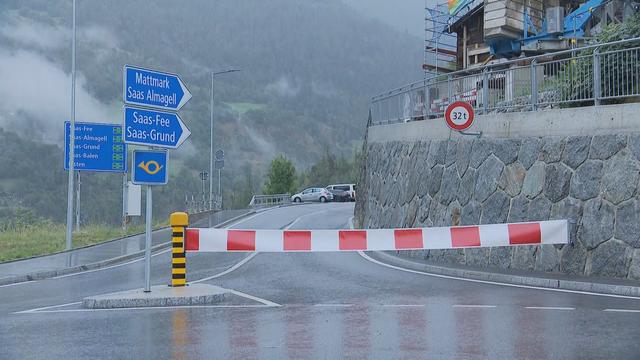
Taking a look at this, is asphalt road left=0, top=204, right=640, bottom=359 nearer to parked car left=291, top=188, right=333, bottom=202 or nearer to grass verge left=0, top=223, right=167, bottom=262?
grass verge left=0, top=223, right=167, bottom=262

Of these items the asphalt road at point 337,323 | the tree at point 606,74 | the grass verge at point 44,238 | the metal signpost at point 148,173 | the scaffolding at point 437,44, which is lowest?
the asphalt road at point 337,323

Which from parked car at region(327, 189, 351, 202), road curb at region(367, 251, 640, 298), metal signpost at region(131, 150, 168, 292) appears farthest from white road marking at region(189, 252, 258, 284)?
parked car at region(327, 189, 351, 202)

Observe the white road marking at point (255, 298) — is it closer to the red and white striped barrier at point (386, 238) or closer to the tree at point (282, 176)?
the red and white striped barrier at point (386, 238)

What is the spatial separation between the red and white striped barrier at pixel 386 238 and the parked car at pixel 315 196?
57.4 meters

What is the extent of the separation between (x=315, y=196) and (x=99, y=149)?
1664 inches

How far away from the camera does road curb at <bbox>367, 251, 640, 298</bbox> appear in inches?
481

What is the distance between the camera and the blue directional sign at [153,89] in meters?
12.3

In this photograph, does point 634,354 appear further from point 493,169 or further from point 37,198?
point 37,198

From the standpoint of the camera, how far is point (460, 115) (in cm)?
1767

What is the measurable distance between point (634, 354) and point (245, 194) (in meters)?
118

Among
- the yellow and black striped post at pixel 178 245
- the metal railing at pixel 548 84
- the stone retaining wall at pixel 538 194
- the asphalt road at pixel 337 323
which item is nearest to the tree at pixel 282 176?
the metal railing at pixel 548 84

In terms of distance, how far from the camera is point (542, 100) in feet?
56.3

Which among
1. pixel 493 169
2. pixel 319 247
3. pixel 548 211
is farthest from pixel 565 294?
pixel 493 169

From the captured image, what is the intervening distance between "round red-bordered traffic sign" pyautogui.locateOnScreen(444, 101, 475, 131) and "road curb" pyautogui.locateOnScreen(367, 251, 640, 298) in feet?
10.9
